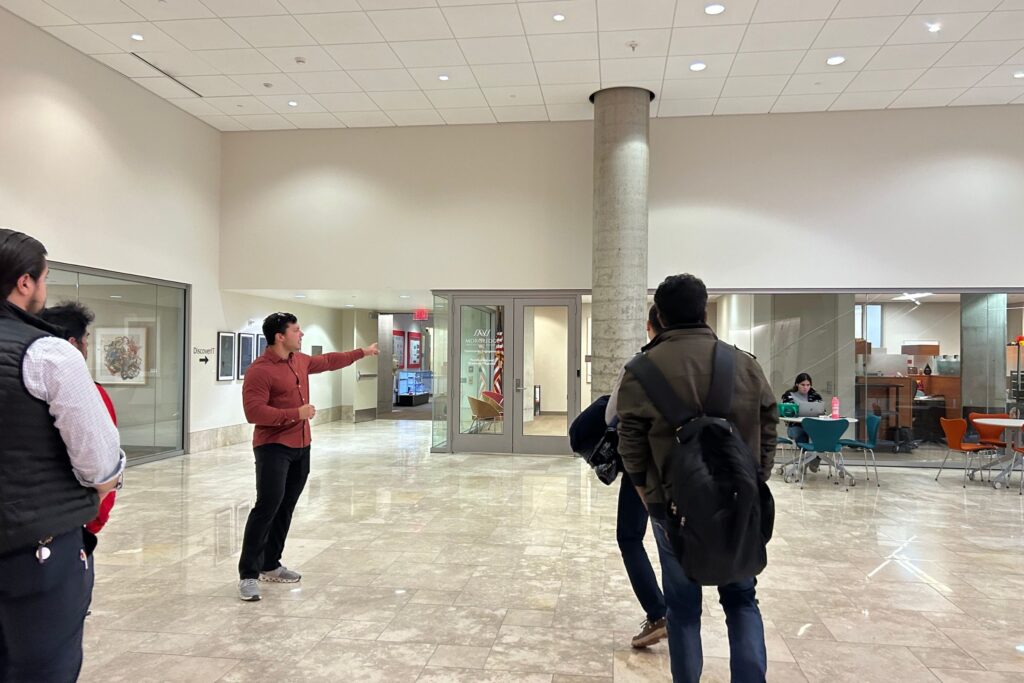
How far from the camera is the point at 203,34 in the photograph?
8258 mm

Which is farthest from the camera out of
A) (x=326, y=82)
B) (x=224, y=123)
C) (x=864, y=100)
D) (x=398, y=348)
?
(x=398, y=348)

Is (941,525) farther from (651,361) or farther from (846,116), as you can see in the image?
(846,116)

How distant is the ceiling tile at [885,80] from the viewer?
900 cm

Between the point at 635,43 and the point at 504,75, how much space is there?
188cm

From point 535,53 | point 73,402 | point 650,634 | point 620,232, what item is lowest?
point 650,634

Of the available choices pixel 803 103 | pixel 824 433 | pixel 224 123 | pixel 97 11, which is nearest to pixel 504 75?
pixel 803 103

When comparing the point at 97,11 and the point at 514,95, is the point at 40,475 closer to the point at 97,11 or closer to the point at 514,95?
the point at 97,11

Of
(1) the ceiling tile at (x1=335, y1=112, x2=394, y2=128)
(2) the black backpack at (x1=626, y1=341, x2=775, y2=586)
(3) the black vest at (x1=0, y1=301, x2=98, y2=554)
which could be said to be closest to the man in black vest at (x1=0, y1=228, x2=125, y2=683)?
(3) the black vest at (x1=0, y1=301, x2=98, y2=554)

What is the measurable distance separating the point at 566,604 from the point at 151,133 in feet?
30.6

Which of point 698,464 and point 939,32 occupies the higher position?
point 939,32

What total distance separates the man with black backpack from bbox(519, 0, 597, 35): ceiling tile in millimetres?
5964

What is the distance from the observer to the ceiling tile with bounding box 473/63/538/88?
356 inches

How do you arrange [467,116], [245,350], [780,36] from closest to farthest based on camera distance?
[780,36], [467,116], [245,350]

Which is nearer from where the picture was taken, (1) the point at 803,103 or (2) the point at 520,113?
(1) the point at 803,103
